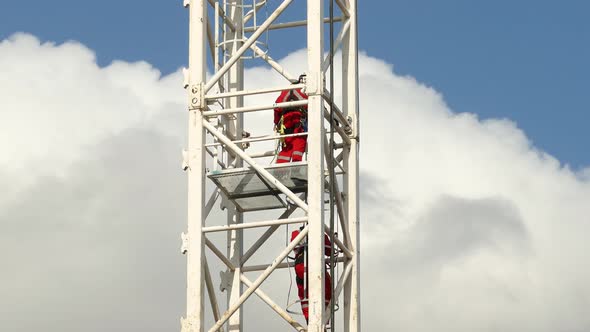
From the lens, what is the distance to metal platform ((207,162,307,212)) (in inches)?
1136

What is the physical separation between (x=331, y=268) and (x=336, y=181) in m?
2.01

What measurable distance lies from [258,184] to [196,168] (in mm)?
1250

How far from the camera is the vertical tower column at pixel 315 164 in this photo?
89.7ft

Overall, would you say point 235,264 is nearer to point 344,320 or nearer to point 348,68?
point 344,320

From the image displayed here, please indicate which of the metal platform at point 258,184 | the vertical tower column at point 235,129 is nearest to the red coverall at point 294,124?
the metal platform at point 258,184

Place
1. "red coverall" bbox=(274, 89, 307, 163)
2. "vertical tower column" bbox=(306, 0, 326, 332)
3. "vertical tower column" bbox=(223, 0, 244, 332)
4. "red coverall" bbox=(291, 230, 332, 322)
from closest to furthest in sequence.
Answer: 1. "vertical tower column" bbox=(306, 0, 326, 332)
2. "red coverall" bbox=(291, 230, 332, 322)
3. "red coverall" bbox=(274, 89, 307, 163)
4. "vertical tower column" bbox=(223, 0, 244, 332)

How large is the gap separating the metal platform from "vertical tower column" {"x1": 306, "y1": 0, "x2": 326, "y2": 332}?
0.71 metres

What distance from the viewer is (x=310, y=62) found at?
2859cm

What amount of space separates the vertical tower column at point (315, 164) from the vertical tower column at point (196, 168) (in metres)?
2.12

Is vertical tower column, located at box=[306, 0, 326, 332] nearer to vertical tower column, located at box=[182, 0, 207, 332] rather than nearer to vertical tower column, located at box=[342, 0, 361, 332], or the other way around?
vertical tower column, located at box=[182, 0, 207, 332]

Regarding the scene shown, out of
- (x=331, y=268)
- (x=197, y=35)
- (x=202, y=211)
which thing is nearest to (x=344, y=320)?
(x=331, y=268)

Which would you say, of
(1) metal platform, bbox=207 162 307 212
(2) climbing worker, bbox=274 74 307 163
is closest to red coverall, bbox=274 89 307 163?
(2) climbing worker, bbox=274 74 307 163

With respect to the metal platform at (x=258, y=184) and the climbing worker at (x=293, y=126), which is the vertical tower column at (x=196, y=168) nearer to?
the metal platform at (x=258, y=184)

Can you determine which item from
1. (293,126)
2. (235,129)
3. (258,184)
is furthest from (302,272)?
(235,129)
